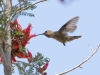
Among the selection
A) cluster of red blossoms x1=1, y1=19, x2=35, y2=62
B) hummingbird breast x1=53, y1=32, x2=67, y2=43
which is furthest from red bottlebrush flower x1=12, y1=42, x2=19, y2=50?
hummingbird breast x1=53, y1=32, x2=67, y2=43

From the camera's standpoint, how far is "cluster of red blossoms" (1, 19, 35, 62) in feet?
5.59

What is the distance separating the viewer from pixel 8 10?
1.55m

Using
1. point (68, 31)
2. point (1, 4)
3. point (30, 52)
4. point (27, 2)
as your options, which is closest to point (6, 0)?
point (1, 4)

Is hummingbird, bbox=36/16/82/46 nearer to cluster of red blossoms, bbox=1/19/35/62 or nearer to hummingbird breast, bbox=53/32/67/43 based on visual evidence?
hummingbird breast, bbox=53/32/67/43

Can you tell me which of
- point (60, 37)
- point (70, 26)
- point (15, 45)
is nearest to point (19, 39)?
point (15, 45)

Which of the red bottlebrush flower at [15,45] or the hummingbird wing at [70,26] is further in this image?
the hummingbird wing at [70,26]

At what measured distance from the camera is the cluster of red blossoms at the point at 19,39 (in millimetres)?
1704

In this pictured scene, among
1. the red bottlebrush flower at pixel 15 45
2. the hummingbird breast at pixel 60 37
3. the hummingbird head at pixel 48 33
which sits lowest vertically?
the hummingbird breast at pixel 60 37

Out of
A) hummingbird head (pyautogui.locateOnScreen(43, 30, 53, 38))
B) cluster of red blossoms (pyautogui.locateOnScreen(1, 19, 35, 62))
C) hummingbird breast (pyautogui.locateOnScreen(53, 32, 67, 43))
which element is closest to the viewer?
cluster of red blossoms (pyautogui.locateOnScreen(1, 19, 35, 62))

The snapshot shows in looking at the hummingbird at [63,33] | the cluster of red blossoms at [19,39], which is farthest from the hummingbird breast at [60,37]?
the cluster of red blossoms at [19,39]

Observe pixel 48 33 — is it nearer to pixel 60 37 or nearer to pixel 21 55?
pixel 60 37

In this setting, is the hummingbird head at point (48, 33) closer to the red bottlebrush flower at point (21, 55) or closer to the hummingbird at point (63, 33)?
the hummingbird at point (63, 33)

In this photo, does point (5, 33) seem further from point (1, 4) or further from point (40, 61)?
point (40, 61)

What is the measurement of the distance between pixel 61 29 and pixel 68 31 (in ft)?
0.27
